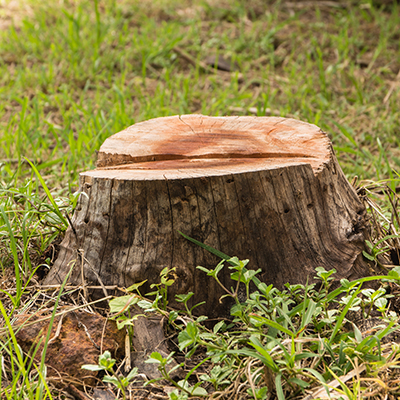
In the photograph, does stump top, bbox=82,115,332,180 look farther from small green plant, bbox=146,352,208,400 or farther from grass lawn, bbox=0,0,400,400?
A: small green plant, bbox=146,352,208,400

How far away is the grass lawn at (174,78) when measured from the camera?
2980mm

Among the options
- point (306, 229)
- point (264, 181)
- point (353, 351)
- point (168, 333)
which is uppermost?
point (264, 181)

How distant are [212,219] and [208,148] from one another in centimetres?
41

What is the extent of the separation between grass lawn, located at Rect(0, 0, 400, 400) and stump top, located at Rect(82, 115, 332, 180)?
1.05 feet

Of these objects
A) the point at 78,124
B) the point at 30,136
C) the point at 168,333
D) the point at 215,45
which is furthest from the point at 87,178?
the point at 215,45

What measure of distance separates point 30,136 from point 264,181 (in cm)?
224

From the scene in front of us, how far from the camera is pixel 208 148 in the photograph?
1875 mm

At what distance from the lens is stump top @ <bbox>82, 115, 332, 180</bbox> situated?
5.55 feet

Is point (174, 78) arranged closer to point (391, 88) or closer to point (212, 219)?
point (391, 88)

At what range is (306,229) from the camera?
1.69 meters

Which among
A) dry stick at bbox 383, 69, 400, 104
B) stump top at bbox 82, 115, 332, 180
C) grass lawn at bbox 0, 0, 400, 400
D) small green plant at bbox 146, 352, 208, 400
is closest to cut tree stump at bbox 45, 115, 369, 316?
stump top at bbox 82, 115, 332, 180

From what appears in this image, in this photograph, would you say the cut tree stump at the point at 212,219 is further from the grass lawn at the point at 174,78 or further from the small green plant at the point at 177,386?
the small green plant at the point at 177,386

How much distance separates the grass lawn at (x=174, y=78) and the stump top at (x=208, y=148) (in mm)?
321

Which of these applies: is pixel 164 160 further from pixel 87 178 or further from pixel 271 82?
pixel 271 82
